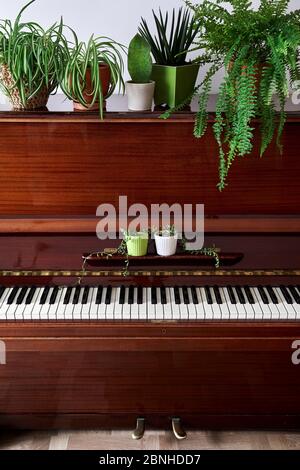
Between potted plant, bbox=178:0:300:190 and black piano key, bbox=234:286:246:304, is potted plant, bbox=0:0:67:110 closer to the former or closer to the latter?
potted plant, bbox=178:0:300:190

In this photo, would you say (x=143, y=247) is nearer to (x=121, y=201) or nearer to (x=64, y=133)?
(x=121, y=201)

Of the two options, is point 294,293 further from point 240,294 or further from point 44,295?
point 44,295

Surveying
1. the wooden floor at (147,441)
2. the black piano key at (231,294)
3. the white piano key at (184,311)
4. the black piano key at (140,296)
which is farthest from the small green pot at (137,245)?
the wooden floor at (147,441)

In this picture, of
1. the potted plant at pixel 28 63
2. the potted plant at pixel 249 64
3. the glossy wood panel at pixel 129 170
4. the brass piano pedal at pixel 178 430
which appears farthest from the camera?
the brass piano pedal at pixel 178 430

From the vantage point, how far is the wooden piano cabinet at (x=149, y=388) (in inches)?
96.0

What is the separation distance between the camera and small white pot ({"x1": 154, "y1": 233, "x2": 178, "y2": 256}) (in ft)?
7.00

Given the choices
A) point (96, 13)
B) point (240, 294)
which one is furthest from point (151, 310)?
point (96, 13)

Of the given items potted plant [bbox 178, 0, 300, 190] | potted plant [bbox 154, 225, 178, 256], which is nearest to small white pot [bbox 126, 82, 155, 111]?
potted plant [bbox 178, 0, 300, 190]

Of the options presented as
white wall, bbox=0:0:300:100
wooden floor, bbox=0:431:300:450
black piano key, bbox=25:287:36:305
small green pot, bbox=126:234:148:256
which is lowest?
wooden floor, bbox=0:431:300:450

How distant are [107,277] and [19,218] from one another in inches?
15.4

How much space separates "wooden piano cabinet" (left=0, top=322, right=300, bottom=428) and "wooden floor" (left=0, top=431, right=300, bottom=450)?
0.15 ft

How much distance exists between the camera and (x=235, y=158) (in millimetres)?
2107

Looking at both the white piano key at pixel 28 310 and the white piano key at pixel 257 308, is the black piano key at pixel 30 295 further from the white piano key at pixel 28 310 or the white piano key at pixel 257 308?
the white piano key at pixel 257 308

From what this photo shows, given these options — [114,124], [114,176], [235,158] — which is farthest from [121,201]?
[235,158]
